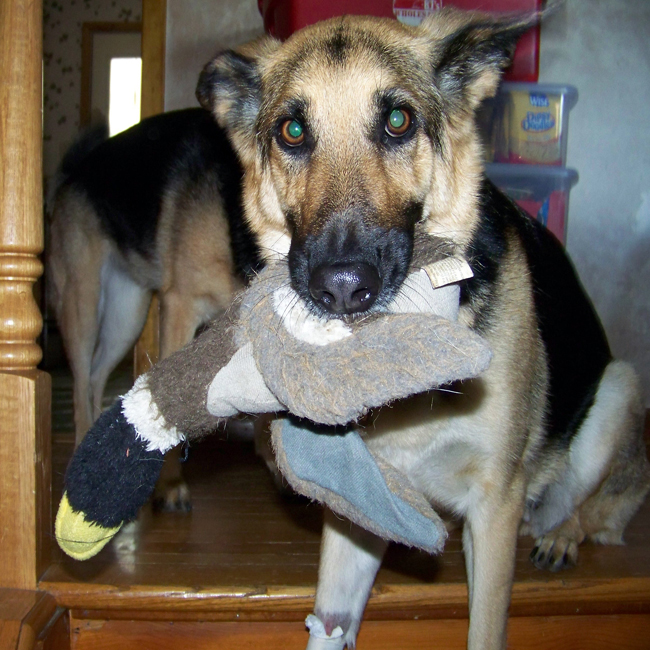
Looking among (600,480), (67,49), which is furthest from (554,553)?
(67,49)

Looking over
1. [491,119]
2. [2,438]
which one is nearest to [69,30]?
[491,119]

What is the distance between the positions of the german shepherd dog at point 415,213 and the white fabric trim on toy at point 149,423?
32 centimetres

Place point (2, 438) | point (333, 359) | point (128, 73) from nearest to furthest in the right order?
1. point (333, 359)
2. point (2, 438)
3. point (128, 73)

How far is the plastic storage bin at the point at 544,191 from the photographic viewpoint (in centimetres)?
279

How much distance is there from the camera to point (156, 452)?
98cm

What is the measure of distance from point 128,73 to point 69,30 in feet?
3.04

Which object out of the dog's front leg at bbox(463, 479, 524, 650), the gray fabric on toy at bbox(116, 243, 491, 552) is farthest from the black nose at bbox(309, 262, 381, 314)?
the dog's front leg at bbox(463, 479, 524, 650)

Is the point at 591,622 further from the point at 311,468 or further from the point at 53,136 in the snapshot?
the point at 53,136

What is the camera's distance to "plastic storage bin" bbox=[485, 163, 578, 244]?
9.14 ft

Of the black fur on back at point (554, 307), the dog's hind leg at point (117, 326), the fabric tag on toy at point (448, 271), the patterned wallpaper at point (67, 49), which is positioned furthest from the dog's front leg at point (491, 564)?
the patterned wallpaper at point (67, 49)

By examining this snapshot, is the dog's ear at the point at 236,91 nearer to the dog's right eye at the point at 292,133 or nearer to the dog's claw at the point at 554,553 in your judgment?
the dog's right eye at the point at 292,133

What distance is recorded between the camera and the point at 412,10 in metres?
2.30

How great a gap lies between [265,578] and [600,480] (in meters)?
0.98

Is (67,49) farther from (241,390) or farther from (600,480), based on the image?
(241,390)
